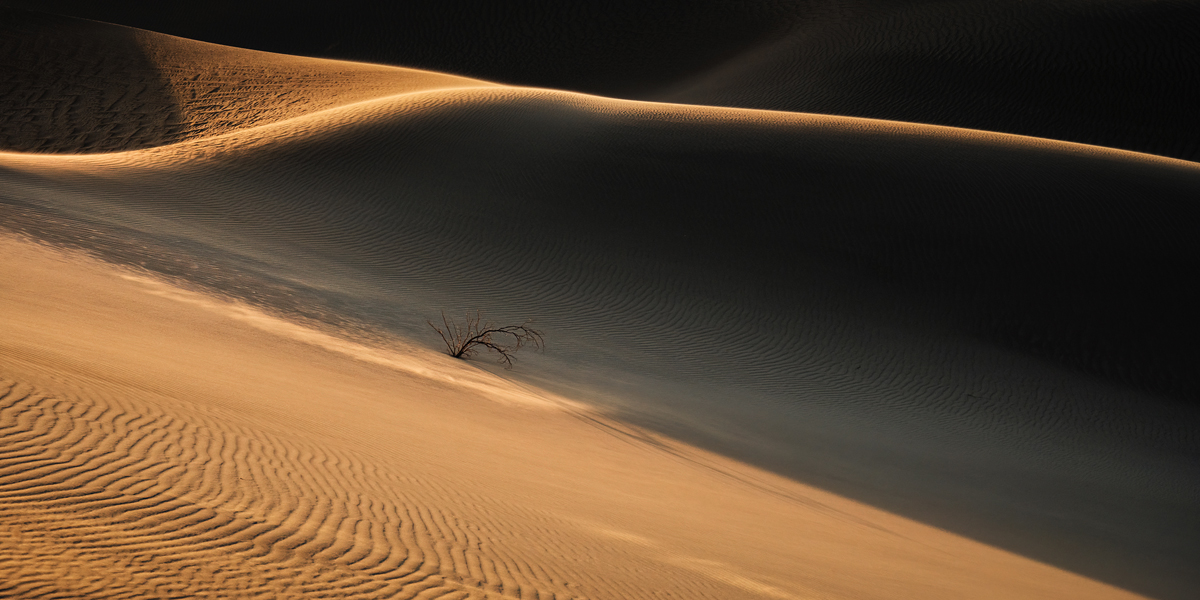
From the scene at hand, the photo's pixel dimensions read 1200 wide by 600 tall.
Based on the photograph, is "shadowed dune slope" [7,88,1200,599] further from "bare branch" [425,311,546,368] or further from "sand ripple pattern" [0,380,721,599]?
"sand ripple pattern" [0,380,721,599]

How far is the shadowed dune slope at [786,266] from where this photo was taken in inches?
369

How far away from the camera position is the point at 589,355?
37.8ft

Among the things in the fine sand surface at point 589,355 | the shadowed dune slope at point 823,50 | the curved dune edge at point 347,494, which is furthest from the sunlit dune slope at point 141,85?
the curved dune edge at point 347,494

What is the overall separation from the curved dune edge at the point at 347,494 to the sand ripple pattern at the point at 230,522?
0.01 metres

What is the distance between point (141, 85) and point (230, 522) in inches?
1039

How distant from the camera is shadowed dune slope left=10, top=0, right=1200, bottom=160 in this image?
33031mm

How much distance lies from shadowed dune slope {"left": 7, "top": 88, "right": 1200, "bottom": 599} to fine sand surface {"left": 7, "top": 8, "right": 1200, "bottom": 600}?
0.26ft

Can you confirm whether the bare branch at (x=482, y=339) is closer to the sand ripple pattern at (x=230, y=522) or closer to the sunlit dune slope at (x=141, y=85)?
the sand ripple pattern at (x=230, y=522)

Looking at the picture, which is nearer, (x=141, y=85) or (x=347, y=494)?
(x=347, y=494)

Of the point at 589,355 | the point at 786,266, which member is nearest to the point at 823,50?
the point at 786,266

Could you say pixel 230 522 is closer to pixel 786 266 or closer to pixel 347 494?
pixel 347 494

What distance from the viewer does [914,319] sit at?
1484 centimetres

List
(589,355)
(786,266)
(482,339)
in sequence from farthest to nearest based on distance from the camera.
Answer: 1. (786,266)
2. (589,355)
3. (482,339)

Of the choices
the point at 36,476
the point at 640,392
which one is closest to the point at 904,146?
the point at 640,392
